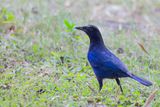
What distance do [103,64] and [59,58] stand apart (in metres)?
1.39

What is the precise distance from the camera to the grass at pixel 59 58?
20.6ft

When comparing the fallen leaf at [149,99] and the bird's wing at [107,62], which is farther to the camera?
the bird's wing at [107,62]

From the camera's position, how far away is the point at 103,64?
253 inches

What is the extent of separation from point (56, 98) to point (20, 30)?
9.43 ft

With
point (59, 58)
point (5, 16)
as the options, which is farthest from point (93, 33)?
point (5, 16)

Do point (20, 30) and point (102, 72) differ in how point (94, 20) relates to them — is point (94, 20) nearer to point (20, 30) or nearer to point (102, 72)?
point (20, 30)

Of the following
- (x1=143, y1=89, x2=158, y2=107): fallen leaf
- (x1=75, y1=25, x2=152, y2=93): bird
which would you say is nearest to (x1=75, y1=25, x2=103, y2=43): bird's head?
(x1=75, y1=25, x2=152, y2=93): bird

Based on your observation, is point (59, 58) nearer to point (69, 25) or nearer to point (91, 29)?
point (69, 25)

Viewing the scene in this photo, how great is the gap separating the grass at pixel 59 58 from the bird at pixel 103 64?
22cm

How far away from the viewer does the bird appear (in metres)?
6.23

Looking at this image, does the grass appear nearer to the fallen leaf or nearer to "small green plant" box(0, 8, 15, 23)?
"small green plant" box(0, 8, 15, 23)

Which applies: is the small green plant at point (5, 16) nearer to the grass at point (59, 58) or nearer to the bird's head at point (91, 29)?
the grass at point (59, 58)

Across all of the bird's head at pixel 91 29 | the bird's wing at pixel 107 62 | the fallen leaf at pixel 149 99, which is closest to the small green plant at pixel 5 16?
the bird's head at pixel 91 29

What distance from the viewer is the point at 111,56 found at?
21.2ft
